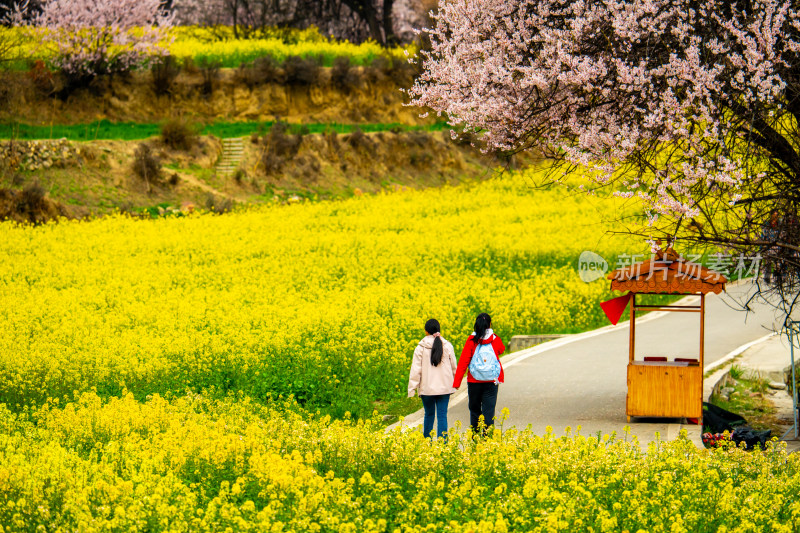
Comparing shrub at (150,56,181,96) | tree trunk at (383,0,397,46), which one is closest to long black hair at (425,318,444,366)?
shrub at (150,56,181,96)

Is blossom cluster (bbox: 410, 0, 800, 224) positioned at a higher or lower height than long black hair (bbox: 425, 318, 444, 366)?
higher

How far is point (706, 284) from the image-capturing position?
11.9m

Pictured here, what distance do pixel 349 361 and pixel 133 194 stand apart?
2441 cm

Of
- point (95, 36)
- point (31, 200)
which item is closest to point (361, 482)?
point (31, 200)

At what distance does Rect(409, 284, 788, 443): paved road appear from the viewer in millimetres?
12578

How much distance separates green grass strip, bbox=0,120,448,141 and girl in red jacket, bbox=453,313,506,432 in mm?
30977

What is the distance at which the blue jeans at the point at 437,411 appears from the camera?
439 inches

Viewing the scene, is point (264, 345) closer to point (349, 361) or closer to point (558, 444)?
point (349, 361)

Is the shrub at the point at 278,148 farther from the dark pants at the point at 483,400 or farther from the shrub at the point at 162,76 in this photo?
the dark pants at the point at 483,400

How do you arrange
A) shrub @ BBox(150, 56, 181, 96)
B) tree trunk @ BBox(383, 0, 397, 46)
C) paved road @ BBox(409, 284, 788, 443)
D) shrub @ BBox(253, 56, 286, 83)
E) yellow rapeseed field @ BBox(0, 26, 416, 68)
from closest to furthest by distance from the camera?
paved road @ BBox(409, 284, 788, 443)
yellow rapeseed field @ BBox(0, 26, 416, 68)
shrub @ BBox(150, 56, 181, 96)
shrub @ BBox(253, 56, 286, 83)
tree trunk @ BBox(383, 0, 397, 46)

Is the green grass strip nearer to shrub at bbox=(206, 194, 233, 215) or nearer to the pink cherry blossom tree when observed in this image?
the pink cherry blossom tree

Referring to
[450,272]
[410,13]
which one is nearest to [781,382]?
[450,272]

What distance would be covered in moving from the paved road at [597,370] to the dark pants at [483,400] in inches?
40.1

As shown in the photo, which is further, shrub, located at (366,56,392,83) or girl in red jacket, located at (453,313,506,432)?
shrub, located at (366,56,392,83)
